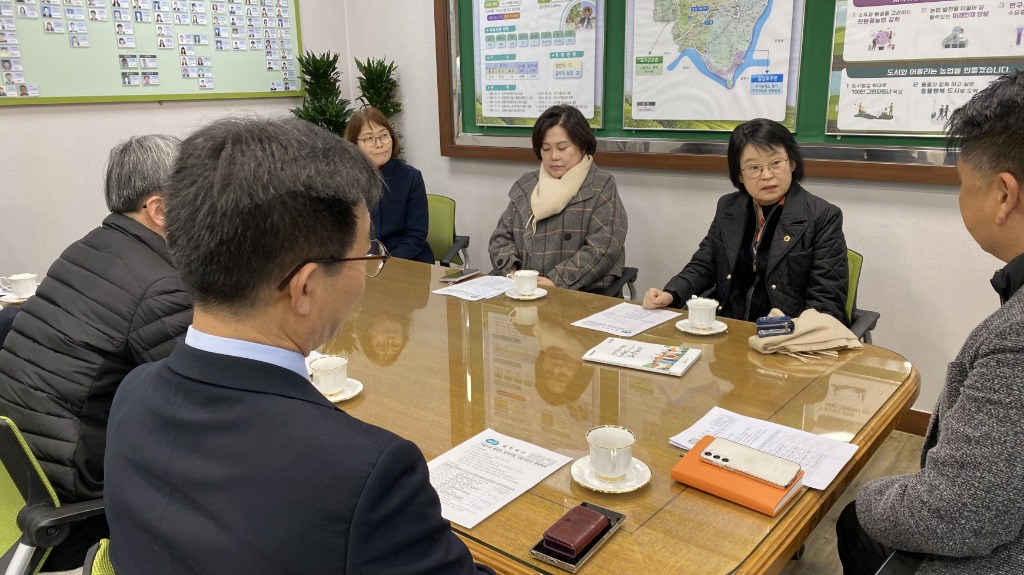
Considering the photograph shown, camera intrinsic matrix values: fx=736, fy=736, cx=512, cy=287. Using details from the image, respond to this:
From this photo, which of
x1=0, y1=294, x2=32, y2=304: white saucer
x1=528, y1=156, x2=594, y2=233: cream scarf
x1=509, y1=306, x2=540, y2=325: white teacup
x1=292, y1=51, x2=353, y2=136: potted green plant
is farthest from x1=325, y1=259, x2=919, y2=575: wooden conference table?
x1=292, y1=51, x2=353, y2=136: potted green plant

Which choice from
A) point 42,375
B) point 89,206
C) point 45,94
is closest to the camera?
point 42,375

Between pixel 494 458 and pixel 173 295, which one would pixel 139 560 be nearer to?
pixel 494 458

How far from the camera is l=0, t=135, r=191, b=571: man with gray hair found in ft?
5.22

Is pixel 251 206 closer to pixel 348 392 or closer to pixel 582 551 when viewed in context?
pixel 582 551

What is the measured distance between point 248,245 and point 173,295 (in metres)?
0.90

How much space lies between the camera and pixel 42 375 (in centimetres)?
162

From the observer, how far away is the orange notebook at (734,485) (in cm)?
119

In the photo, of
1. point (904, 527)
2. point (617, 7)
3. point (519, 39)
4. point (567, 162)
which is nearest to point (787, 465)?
point (904, 527)

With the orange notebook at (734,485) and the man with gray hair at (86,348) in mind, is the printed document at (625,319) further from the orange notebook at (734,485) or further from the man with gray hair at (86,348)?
the man with gray hair at (86,348)

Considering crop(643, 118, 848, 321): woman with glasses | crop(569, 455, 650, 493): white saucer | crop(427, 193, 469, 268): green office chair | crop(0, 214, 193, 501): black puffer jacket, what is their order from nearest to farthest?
crop(569, 455, 650, 493): white saucer
crop(0, 214, 193, 501): black puffer jacket
crop(643, 118, 848, 321): woman with glasses
crop(427, 193, 469, 268): green office chair

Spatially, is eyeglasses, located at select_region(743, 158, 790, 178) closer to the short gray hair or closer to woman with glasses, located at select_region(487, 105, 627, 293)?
woman with glasses, located at select_region(487, 105, 627, 293)

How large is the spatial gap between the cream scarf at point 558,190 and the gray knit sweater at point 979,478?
6.83 ft

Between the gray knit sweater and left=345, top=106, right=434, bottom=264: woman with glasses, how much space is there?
110 inches

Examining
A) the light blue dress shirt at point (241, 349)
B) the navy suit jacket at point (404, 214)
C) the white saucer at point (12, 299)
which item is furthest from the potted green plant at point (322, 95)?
the light blue dress shirt at point (241, 349)
